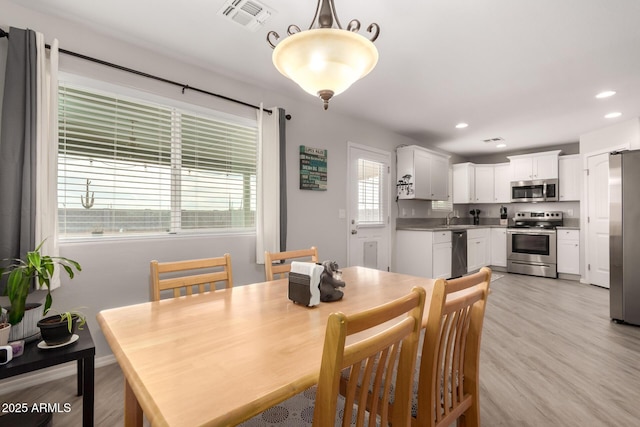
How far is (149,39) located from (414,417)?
114 inches

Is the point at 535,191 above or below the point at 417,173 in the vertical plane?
below

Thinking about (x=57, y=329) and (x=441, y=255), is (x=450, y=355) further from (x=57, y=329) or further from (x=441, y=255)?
(x=441, y=255)

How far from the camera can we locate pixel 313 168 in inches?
139

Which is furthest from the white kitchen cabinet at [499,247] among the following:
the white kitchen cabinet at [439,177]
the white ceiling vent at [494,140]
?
the white ceiling vent at [494,140]

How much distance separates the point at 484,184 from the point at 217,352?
666cm

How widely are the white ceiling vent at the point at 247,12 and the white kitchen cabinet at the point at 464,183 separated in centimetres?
535

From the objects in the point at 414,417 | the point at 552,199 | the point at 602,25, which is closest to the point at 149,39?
the point at 414,417

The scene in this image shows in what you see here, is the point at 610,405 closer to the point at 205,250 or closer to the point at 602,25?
the point at 602,25

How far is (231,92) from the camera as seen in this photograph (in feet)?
9.52

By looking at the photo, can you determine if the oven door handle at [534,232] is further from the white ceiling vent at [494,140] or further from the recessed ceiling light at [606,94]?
the recessed ceiling light at [606,94]

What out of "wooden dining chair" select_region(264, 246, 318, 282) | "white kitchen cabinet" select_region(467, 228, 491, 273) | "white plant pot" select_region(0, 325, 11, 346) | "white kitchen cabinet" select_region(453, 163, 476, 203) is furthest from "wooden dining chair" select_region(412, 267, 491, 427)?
"white kitchen cabinet" select_region(453, 163, 476, 203)

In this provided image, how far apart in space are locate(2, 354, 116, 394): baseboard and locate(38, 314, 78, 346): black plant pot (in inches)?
32.1

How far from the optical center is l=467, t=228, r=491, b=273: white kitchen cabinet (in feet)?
17.8

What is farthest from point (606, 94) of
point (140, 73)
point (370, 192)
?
point (140, 73)
